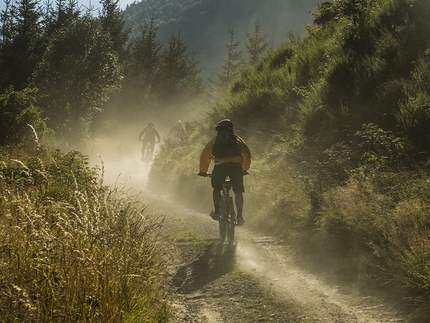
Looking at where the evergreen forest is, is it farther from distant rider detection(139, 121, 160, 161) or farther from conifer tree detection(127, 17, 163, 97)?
conifer tree detection(127, 17, 163, 97)

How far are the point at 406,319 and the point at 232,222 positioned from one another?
158 inches

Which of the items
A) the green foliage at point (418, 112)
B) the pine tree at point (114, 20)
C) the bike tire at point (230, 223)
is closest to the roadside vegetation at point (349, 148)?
the green foliage at point (418, 112)

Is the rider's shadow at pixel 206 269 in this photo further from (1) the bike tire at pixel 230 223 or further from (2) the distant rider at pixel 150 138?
(2) the distant rider at pixel 150 138

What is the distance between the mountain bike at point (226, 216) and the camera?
8.45 metres

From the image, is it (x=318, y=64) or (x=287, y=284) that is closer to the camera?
(x=287, y=284)

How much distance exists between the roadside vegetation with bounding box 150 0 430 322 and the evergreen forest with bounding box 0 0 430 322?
3 cm

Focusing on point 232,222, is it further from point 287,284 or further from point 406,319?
point 406,319

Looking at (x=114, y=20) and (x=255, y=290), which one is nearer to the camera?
(x=255, y=290)

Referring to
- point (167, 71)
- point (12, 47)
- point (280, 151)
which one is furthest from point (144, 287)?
point (167, 71)

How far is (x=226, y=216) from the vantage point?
27.9 feet

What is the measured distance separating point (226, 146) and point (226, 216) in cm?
130

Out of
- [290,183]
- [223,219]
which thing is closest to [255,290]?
[223,219]

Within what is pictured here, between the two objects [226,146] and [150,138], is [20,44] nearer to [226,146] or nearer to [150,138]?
[150,138]

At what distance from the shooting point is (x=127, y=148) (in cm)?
3550
